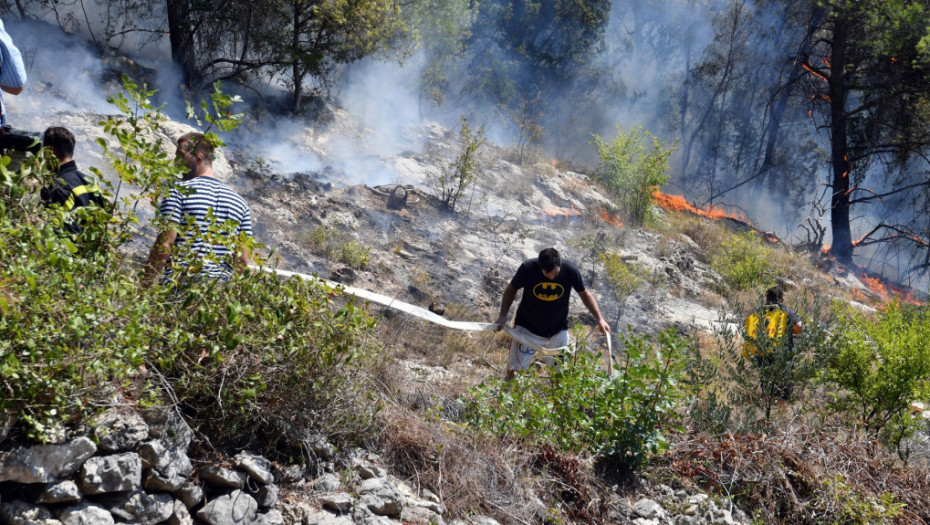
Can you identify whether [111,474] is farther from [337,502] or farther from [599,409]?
[599,409]

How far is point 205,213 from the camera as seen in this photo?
3264 mm

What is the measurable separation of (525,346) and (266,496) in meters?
3.07

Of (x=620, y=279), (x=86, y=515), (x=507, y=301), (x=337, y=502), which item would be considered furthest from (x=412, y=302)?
(x=86, y=515)

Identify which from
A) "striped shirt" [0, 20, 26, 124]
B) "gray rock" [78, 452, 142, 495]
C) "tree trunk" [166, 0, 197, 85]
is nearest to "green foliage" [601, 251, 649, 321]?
"striped shirt" [0, 20, 26, 124]

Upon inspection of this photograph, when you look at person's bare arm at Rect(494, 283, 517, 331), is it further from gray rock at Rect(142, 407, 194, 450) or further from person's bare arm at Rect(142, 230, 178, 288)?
gray rock at Rect(142, 407, 194, 450)

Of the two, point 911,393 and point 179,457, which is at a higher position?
point 911,393

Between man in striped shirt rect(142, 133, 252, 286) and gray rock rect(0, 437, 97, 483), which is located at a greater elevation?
man in striped shirt rect(142, 133, 252, 286)

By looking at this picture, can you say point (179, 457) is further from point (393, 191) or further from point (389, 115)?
point (389, 115)

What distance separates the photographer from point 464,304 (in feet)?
26.5

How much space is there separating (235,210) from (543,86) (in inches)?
905

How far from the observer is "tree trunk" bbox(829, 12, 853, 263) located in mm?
19681

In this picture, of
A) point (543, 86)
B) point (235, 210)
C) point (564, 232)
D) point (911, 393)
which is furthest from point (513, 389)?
point (543, 86)

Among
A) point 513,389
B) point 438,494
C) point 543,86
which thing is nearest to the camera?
point 438,494

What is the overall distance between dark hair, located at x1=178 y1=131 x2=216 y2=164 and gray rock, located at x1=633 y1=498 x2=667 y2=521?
303 cm
